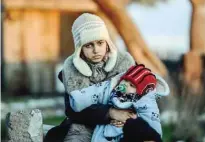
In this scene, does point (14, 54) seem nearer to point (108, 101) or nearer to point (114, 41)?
point (114, 41)

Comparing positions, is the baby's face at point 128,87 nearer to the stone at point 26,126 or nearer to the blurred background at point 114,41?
the stone at point 26,126

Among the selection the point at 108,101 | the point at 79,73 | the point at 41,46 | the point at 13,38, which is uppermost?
the point at 13,38

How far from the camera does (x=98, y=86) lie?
3648 mm

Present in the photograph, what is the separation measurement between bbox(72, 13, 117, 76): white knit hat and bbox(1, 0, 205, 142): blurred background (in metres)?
4.20

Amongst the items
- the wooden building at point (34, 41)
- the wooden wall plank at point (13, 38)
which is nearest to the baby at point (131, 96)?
the wooden building at point (34, 41)

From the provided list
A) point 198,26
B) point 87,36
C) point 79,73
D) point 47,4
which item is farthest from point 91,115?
point 47,4

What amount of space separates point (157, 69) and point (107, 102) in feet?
19.9

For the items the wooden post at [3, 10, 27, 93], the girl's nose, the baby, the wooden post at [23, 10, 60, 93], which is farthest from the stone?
the wooden post at [3, 10, 27, 93]

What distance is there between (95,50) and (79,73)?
151 mm

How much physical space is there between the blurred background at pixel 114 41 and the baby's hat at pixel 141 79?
4.41 m

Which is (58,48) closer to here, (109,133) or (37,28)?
(37,28)

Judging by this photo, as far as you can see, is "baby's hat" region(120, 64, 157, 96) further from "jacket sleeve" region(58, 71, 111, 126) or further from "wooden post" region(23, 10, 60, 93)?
"wooden post" region(23, 10, 60, 93)

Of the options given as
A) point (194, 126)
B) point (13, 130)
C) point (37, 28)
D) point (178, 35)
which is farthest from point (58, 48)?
point (13, 130)

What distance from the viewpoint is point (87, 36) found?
369 centimetres
